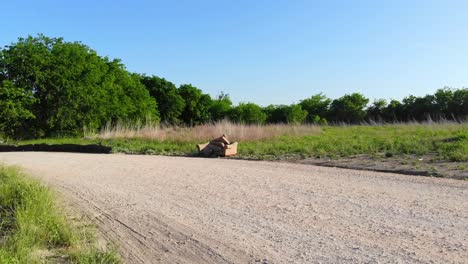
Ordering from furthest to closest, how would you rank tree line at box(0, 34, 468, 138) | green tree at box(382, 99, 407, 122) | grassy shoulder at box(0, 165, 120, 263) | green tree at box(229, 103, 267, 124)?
green tree at box(229, 103, 267, 124) → green tree at box(382, 99, 407, 122) → tree line at box(0, 34, 468, 138) → grassy shoulder at box(0, 165, 120, 263)

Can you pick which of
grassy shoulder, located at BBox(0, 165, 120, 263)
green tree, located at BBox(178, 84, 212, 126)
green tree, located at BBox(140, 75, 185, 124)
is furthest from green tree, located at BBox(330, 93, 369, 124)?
grassy shoulder, located at BBox(0, 165, 120, 263)

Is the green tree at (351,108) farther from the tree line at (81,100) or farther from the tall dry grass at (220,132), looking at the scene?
the tall dry grass at (220,132)

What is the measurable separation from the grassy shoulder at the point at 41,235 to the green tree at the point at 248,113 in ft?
124

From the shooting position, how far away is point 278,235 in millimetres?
5422

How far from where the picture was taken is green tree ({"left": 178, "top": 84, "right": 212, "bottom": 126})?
56.0m

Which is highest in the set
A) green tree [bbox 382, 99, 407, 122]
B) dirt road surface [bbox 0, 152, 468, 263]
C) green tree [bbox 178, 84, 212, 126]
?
green tree [bbox 178, 84, 212, 126]

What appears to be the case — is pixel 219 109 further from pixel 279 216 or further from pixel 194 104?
pixel 279 216

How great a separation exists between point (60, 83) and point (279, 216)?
104ft

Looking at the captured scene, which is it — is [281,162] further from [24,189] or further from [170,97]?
[170,97]

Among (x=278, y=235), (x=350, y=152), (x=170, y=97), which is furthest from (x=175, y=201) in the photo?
(x=170, y=97)

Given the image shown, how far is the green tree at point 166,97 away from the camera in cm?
5309

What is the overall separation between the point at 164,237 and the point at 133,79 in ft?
140

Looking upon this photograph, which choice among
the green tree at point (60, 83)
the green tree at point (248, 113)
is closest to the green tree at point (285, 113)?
the green tree at point (248, 113)

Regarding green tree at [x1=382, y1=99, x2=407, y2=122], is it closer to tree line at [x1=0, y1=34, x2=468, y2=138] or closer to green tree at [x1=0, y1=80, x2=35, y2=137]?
tree line at [x1=0, y1=34, x2=468, y2=138]
